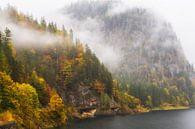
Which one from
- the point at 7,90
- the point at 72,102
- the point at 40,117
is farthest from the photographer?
the point at 72,102

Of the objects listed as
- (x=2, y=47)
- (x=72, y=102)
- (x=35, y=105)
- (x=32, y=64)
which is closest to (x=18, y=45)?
(x=32, y=64)

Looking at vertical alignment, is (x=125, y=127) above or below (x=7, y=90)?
below

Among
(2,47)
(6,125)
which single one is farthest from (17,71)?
(6,125)

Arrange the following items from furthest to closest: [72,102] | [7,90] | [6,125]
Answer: [72,102], [7,90], [6,125]

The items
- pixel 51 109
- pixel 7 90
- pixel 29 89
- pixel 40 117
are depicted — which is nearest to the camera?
pixel 7 90

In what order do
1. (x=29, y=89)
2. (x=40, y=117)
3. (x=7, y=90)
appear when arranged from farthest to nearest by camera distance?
1. (x=40, y=117)
2. (x=29, y=89)
3. (x=7, y=90)

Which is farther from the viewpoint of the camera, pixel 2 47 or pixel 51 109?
pixel 51 109

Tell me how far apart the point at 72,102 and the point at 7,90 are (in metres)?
91.3

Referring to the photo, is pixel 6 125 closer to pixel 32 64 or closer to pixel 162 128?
pixel 162 128

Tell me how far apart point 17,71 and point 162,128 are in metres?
60.5

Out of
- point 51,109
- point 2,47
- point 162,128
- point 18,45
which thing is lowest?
point 162,128

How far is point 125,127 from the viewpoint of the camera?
132000 mm

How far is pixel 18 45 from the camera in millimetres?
196375

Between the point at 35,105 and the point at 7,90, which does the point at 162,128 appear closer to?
the point at 35,105
